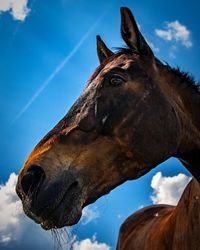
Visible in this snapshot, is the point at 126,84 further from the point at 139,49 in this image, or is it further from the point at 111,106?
the point at 139,49

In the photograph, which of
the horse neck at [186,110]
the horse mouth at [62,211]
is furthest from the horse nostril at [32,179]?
the horse neck at [186,110]

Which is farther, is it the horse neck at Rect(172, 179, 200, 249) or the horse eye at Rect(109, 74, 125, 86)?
the horse neck at Rect(172, 179, 200, 249)

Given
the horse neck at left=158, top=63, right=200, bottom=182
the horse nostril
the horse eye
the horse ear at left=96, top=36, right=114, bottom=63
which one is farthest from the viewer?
the horse ear at left=96, top=36, right=114, bottom=63

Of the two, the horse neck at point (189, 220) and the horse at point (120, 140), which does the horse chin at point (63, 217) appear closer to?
the horse at point (120, 140)

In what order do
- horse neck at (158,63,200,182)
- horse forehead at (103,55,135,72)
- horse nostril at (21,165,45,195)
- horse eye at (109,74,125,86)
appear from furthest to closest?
horse neck at (158,63,200,182)
horse forehead at (103,55,135,72)
horse eye at (109,74,125,86)
horse nostril at (21,165,45,195)

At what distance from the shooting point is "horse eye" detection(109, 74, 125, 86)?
3150mm

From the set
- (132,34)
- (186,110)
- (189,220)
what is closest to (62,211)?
(189,220)

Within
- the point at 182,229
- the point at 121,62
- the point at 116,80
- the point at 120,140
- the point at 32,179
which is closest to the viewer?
the point at 32,179

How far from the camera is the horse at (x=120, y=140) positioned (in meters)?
2.53

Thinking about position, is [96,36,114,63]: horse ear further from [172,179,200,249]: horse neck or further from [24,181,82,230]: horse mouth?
[24,181,82,230]: horse mouth

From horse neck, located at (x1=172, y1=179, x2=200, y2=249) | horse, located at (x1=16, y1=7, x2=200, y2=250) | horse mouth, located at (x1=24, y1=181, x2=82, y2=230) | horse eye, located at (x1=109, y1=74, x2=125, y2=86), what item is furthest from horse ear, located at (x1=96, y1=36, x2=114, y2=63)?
horse mouth, located at (x1=24, y1=181, x2=82, y2=230)

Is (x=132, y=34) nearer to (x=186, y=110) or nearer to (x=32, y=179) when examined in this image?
(x=186, y=110)

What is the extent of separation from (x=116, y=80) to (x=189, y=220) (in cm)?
159

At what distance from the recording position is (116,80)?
3164 mm
